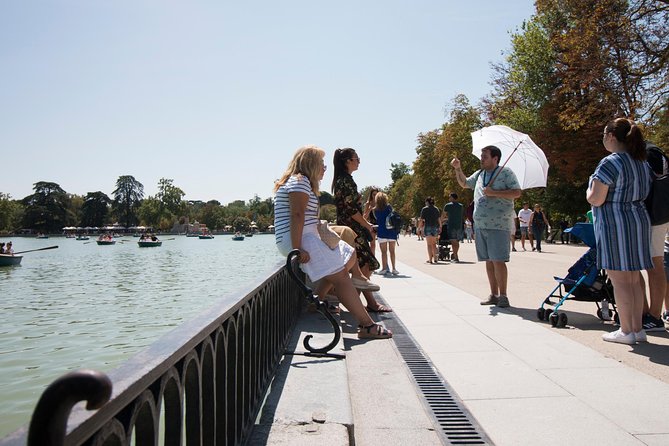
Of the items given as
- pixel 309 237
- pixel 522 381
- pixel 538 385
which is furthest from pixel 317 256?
pixel 538 385

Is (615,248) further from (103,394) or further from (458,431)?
(103,394)

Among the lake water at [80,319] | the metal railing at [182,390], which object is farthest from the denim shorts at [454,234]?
the metal railing at [182,390]

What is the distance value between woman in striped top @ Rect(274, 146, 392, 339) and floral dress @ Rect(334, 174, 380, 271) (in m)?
1.65

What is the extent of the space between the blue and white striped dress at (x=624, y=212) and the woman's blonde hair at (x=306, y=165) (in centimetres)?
252

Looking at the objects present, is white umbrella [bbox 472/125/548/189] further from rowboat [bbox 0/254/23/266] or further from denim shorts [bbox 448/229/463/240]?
rowboat [bbox 0/254/23/266]

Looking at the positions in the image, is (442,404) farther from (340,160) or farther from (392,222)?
(392,222)

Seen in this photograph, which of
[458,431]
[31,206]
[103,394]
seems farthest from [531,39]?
[31,206]

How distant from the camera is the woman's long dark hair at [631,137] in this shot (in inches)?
204

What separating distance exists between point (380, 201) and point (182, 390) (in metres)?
Result: 10.9

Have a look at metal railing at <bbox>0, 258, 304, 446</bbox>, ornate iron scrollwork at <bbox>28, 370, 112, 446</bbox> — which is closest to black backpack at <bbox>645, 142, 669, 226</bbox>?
metal railing at <bbox>0, 258, 304, 446</bbox>

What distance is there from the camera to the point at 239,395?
2.77m

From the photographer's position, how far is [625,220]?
204 inches

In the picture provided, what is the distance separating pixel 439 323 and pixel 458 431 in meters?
3.41

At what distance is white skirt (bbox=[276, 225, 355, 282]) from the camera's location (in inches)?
191
